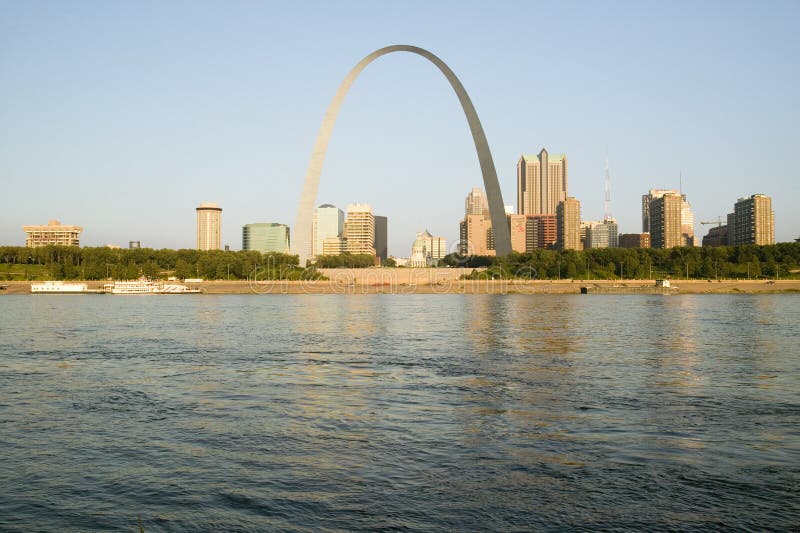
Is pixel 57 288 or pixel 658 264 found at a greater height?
pixel 658 264

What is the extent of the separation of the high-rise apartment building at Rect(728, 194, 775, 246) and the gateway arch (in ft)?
334

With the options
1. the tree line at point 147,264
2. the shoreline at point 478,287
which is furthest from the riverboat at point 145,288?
the tree line at point 147,264

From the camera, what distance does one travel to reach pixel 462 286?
94625mm

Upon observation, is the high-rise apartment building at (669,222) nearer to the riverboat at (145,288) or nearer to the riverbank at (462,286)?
the riverbank at (462,286)

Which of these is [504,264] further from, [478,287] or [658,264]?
[658,264]

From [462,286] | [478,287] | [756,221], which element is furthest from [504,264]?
[756,221]

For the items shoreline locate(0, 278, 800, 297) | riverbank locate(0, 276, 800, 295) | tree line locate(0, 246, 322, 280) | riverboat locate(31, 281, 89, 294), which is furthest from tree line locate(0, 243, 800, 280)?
riverboat locate(31, 281, 89, 294)

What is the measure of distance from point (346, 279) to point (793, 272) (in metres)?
62.7

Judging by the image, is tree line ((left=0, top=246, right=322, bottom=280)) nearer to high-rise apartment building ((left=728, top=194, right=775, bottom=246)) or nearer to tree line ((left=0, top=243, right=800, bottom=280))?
tree line ((left=0, top=243, right=800, bottom=280))

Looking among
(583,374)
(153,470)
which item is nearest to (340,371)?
(583,374)

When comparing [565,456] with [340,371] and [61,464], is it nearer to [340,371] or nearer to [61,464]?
[61,464]

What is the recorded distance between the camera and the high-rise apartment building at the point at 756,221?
168 meters

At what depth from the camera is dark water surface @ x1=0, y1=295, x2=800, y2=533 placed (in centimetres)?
854

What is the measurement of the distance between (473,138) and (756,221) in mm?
113868
